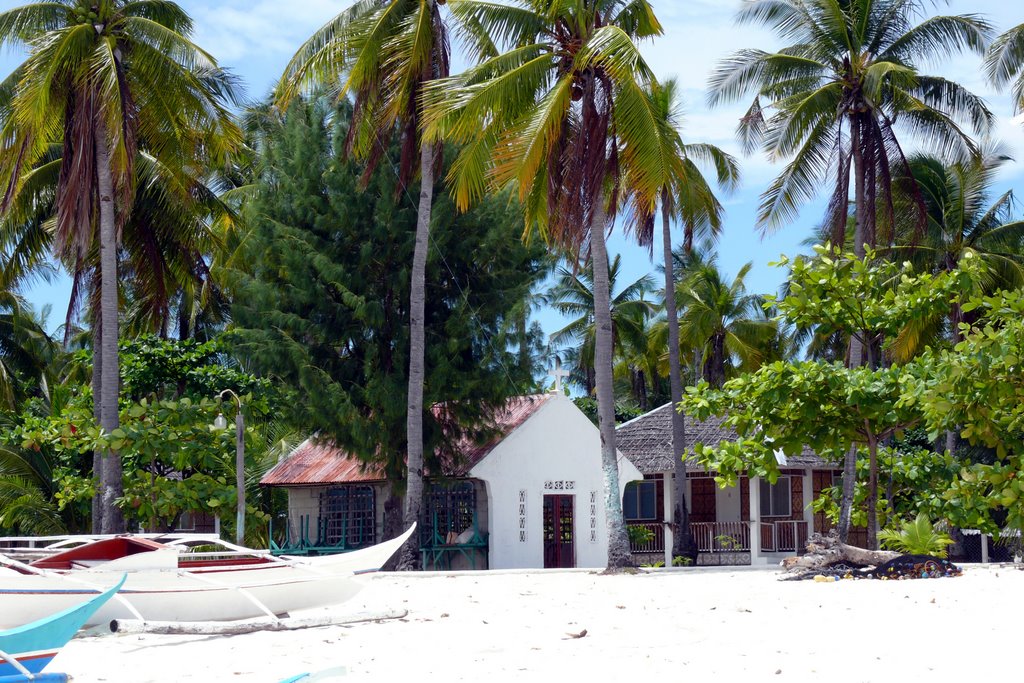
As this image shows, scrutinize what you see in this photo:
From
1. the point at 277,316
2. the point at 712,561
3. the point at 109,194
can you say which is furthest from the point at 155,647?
the point at 712,561

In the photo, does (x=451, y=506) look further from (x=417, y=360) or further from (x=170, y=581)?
(x=170, y=581)

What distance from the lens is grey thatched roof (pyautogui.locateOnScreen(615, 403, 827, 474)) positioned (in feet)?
101

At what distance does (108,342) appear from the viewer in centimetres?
2308

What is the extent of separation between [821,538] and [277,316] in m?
13.8

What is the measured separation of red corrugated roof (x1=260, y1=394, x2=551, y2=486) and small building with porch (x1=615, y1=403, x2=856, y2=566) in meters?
4.23

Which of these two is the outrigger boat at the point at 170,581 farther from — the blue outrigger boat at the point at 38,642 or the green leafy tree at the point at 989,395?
the green leafy tree at the point at 989,395

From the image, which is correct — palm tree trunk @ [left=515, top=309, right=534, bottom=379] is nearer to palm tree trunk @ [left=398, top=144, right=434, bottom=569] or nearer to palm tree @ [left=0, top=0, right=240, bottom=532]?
palm tree trunk @ [left=398, top=144, right=434, bottom=569]

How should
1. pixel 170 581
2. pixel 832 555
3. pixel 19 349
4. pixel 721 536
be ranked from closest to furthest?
pixel 170 581, pixel 832 555, pixel 721 536, pixel 19 349

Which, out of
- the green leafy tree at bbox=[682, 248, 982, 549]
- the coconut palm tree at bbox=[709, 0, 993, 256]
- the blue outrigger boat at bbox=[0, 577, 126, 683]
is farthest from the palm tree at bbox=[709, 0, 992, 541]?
the blue outrigger boat at bbox=[0, 577, 126, 683]

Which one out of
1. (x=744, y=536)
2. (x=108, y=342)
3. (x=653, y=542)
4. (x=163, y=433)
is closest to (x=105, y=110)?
(x=108, y=342)

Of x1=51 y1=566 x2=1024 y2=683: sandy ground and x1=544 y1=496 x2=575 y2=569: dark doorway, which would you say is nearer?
x1=51 y1=566 x2=1024 y2=683: sandy ground

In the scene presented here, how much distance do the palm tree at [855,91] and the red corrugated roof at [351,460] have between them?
7676 millimetres

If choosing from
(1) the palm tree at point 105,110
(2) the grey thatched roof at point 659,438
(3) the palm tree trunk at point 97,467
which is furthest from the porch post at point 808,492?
(3) the palm tree trunk at point 97,467

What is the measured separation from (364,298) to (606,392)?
23.3 feet
